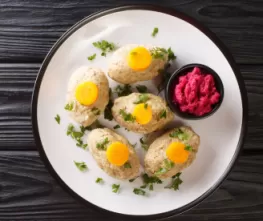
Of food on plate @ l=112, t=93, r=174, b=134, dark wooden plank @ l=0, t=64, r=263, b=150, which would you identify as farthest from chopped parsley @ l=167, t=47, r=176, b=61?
dark wooden plank @ l=0, t=64, r=263, b=150

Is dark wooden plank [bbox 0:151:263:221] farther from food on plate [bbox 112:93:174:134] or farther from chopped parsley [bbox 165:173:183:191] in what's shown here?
food on plate [bbox 112:93:174:134]

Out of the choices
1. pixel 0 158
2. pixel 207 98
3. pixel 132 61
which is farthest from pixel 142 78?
pixel 0 158

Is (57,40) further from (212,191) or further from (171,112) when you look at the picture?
(212,191)

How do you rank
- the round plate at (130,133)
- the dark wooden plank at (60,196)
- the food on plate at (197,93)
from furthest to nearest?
the dark wooden plank at (60,196) → the round plate at (130,133) → the food on plate at (197,93)

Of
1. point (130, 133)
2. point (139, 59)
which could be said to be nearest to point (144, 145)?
point (130, 133)

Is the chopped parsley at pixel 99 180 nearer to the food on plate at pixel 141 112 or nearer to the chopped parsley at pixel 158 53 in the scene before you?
the food on plate at pixel 141 112

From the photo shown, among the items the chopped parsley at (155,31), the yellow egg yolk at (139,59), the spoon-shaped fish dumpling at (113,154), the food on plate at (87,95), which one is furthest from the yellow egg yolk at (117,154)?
the chopped parsley at (155,31)
